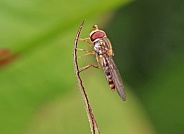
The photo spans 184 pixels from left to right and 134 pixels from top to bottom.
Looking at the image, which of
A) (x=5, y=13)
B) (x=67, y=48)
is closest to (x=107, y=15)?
(x=67, y=48)

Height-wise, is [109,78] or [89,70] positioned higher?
[89,70]

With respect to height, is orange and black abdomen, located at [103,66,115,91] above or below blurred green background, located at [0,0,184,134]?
below

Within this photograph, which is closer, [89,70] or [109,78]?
[109,78]

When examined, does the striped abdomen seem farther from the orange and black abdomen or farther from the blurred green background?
the blurred green background

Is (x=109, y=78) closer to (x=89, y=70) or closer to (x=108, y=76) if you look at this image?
(x=108, y=76)

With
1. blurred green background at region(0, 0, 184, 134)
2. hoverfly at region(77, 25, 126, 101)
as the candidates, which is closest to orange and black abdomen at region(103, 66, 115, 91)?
hoverfly at region(77, 25, 126, 101)

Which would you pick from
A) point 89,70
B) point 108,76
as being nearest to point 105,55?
point 108,76

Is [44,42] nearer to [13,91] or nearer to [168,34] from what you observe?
[13,91]
